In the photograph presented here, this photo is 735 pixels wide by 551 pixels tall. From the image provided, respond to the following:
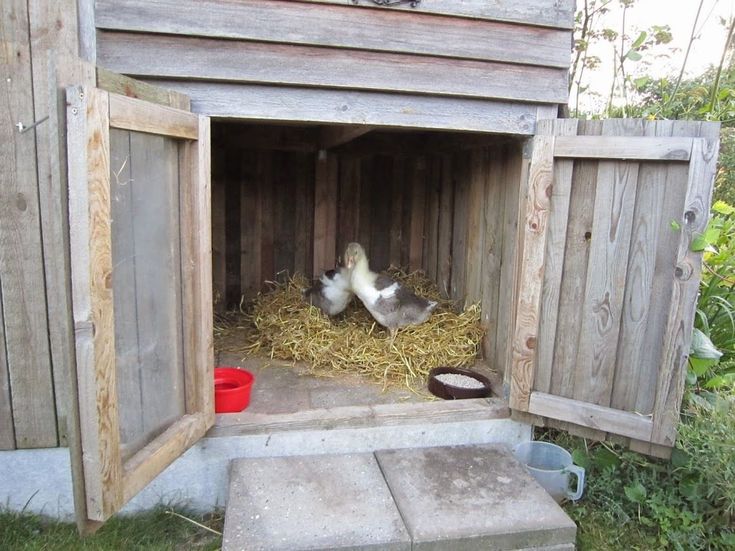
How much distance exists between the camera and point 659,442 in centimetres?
254

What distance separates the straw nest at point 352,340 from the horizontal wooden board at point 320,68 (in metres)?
1.60

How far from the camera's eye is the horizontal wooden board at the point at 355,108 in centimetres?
234

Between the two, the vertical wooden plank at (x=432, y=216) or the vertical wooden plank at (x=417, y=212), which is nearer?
the vertical wooden plank at (x=432, y=216)

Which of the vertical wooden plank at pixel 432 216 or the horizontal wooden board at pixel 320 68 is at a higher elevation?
the horizontal wooden board at pixel 320 68

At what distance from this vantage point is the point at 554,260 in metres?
2.67

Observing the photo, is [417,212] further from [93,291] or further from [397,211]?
[93,291]

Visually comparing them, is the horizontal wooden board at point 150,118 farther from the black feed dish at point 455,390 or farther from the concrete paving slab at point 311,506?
the black feed dish at point 455,390

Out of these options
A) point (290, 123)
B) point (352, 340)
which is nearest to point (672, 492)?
point (352, 340)

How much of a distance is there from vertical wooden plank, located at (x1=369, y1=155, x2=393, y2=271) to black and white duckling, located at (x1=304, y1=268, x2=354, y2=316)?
0.91 meters

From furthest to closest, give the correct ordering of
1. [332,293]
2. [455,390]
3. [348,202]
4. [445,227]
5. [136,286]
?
1. [348,202]
2. [445,227]
3. [332,293]
4. [455,390]
5. [136,286]

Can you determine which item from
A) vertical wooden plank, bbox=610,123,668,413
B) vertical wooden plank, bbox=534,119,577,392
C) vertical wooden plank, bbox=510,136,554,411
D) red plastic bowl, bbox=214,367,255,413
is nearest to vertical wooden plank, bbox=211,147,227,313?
red plastic bowl, bbox=214,367,255,413

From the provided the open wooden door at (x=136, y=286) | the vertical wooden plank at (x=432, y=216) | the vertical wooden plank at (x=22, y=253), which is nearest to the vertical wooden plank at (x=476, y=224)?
the vertical wooden plank at (x=432, y=216)

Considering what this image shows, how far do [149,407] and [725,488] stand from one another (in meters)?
2.42

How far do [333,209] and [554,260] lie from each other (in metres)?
2.47
